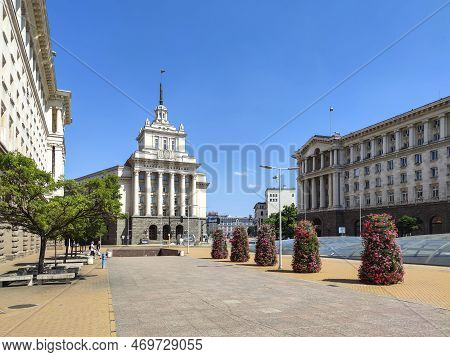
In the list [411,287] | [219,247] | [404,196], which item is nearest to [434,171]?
[404,196]

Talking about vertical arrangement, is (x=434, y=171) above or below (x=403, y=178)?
above

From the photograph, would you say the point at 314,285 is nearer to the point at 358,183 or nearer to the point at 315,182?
the point at 358,183

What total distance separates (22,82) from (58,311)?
30.7 metres

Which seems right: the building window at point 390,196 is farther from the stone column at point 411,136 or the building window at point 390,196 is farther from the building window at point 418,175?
the stone column at point 411,136

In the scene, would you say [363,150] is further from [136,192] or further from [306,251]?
[306,251]

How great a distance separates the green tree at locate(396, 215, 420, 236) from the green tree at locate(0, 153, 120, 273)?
64.9 metres

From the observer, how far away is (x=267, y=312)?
45.8 feet

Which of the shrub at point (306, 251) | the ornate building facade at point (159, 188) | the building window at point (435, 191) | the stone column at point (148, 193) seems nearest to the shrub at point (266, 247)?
the shrub at point (306, 251)

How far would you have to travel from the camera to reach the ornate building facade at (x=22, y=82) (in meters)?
31.2

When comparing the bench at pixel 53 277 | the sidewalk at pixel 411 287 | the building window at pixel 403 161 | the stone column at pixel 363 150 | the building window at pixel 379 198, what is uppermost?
the stone column at pixel 363 150

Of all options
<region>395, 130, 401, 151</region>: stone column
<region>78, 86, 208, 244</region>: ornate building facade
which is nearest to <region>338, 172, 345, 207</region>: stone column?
<region>395, 130, 401, 151</region>: stone column

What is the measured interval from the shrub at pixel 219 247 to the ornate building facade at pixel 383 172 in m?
44.5

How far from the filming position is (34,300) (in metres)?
17.1
